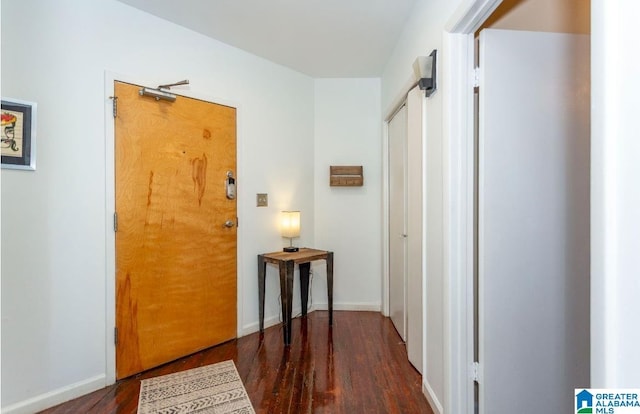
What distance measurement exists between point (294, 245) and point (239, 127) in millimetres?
1265

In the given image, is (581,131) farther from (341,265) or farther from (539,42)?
(341,265)

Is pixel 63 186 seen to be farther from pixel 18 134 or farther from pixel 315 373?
pixel 315 373

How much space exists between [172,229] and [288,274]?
0.97 metres

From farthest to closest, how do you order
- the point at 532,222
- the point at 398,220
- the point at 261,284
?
the point at 261,284 → the point at 398,220 → the point at 532,222

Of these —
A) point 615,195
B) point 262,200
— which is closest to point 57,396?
point 262,200

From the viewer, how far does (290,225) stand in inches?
123

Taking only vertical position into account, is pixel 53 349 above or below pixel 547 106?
below

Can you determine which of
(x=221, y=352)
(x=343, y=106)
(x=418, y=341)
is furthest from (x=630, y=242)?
(x=343, y=106)

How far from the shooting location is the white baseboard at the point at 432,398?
1737mm

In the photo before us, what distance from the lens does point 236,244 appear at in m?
2.85

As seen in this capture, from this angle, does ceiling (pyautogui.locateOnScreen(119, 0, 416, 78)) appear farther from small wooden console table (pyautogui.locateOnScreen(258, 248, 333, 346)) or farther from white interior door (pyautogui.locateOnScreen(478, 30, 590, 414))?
small wooden console table (pyautogui.locateOnScreen(258, 248, 333, 346))

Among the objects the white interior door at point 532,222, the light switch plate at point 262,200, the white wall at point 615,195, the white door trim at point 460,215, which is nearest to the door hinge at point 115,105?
the light switch plate at point 262,200

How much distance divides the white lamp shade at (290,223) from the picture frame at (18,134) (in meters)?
1.85

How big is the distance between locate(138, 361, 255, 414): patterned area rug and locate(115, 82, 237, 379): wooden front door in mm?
279
